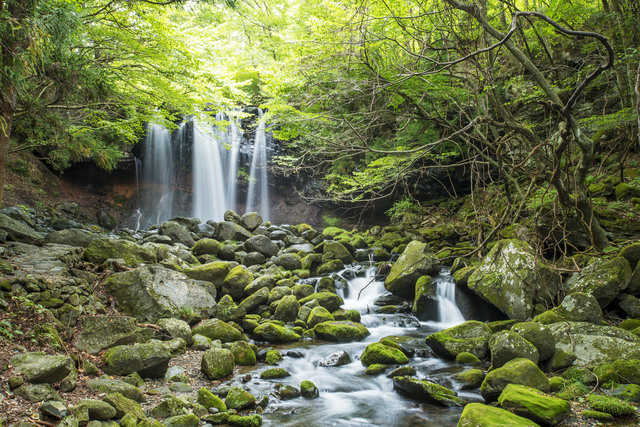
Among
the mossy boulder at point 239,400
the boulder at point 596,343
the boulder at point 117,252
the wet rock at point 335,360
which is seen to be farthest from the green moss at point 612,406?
the boulder at point 117,252

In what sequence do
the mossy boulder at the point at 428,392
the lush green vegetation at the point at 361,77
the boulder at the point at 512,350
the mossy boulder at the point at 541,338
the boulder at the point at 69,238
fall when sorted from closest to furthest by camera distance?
the lush green vegetation at the point at 361,77
the mossy boulder at the point at 428,392
the boulder at the point at 512,350
the mossy boulder at the point at 541,338
the boulder at the point at 69,238

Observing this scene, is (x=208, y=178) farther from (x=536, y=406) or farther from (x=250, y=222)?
(x=536, y=406)

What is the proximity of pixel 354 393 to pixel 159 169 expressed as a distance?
58.6 feet

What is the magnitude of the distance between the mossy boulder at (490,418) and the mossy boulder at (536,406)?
139mm

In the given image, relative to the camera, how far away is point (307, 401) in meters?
5.07

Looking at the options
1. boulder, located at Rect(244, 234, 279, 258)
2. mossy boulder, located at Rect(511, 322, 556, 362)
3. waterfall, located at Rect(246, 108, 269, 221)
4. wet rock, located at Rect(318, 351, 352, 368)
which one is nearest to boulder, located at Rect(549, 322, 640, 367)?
mossy boulder, located at Rect(511, 322, 556, 362)

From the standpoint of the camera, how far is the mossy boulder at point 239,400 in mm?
4449

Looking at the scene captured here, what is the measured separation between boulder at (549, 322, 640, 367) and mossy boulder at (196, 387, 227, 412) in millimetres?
4589

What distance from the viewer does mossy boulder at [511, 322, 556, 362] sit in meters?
5.20

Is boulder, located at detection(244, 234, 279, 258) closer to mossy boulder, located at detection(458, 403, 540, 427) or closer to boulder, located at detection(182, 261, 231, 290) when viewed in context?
boulder, located at detection(182, 261, 231, 290)

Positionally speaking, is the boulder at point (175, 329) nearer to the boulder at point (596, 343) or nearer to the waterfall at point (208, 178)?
the boulder at point (596, 343)

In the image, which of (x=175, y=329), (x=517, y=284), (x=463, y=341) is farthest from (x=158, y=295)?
(x=517, y=284)

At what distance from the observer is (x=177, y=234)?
1234 cm

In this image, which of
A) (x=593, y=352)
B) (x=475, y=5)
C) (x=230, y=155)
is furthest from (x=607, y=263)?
(x=230, y=155)
